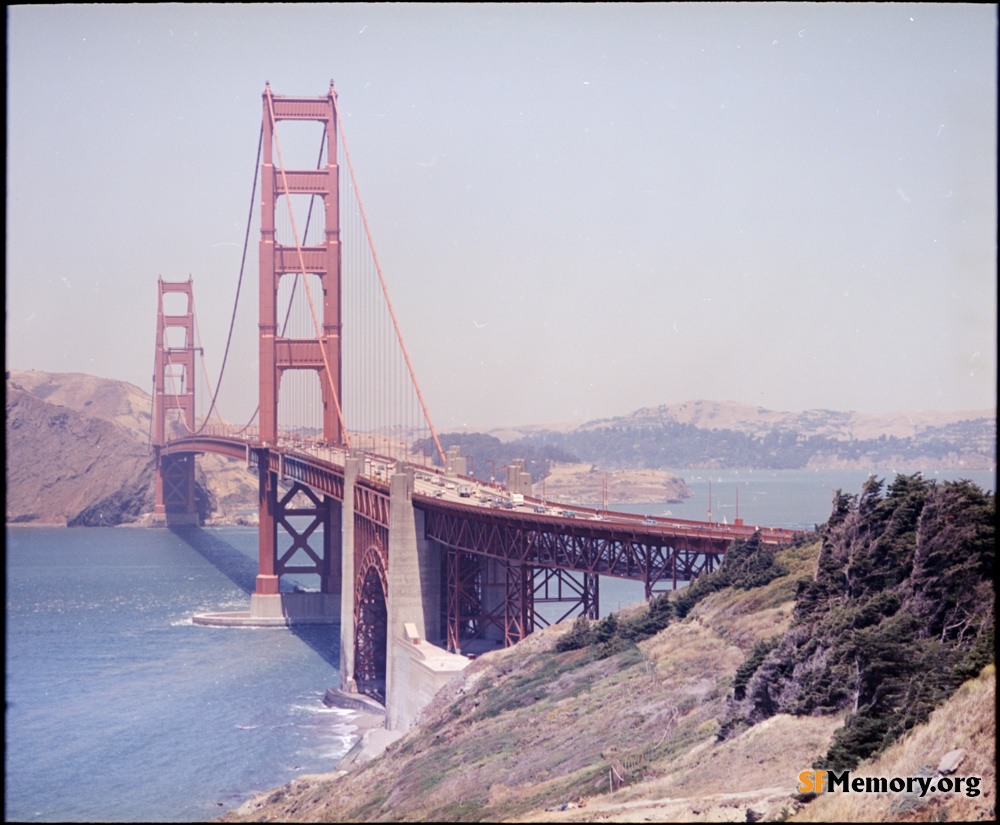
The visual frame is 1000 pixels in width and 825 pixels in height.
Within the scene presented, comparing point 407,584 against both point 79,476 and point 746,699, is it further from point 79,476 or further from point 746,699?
point 79,476

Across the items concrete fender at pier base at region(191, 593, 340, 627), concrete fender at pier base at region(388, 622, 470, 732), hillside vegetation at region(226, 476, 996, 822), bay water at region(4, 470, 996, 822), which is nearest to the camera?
hillside vegetation at region(226, 476, 996, 822)

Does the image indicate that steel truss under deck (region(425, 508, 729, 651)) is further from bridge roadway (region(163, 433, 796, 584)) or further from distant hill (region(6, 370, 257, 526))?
distant hill (region(6, 370, 257, 526))

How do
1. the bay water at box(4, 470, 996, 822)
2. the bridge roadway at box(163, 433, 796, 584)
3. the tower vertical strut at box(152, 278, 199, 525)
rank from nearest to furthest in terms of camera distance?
the bridge roadway at box(163, 433, 796, 584) < the bay water at box(4, 470, 996, 822) < the tower vertical strut at box(152, 278, 199, 525)

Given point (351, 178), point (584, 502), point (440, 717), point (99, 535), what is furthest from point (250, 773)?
point (584, 502)

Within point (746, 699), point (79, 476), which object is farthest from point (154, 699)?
point (79, 476)

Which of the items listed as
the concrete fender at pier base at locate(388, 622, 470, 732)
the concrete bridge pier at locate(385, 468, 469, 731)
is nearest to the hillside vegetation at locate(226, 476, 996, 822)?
the concrete fender at pier base at locate(388, 622, 470, 732)

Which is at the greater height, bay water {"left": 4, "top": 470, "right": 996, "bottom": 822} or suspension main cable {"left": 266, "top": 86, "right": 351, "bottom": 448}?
suspension main cable {"left": 266, "top": 86, "right": 351, "bottom": 448}

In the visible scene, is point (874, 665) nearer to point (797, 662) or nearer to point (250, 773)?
point (797, 662)
